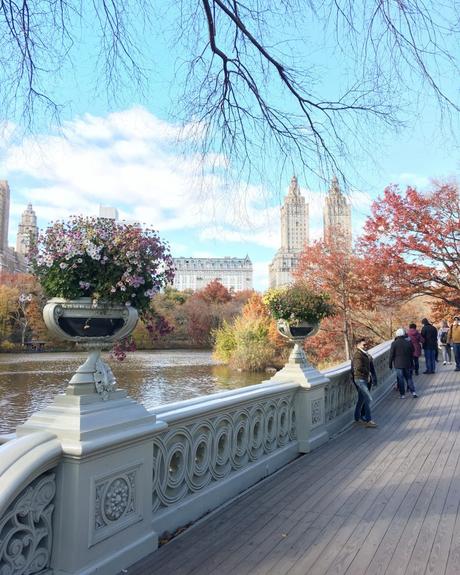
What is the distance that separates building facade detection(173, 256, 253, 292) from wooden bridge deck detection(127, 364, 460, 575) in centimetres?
8131

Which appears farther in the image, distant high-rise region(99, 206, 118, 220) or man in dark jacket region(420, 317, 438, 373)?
man in dark jacket region(420, 317, 438, 373)

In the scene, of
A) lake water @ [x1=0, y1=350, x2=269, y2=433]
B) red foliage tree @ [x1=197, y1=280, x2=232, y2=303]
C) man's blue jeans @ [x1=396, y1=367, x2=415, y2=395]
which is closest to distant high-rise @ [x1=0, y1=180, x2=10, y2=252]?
man's blue jeans @ [x1=396, y1=367, x2=415, y2=395]

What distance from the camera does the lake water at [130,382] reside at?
17.0 metres

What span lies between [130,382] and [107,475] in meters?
21.1

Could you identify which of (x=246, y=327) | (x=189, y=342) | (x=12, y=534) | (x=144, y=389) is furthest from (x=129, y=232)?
(x=189, y=342)

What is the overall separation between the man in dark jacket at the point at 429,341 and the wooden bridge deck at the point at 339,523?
7.52 m

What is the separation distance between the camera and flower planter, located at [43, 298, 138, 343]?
2.70m

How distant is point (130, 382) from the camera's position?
75.3 ft

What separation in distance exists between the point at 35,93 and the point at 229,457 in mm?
3348

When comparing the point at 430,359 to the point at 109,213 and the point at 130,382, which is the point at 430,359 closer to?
the point at 109,213

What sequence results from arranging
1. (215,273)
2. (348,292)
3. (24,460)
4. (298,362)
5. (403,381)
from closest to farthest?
1. (24,460)
2. (298,362)
3. (403,381)
4. (348,292)
5. (215,273)

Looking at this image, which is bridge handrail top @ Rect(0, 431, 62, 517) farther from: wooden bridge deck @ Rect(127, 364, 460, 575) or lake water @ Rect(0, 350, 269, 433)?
lake water @ Rect(0, 350, 269, 433)

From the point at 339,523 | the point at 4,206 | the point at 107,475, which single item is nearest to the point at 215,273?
the point at 4,206

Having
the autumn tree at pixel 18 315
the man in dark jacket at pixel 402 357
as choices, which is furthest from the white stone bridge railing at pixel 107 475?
the autumn tree at pixel 18 315
